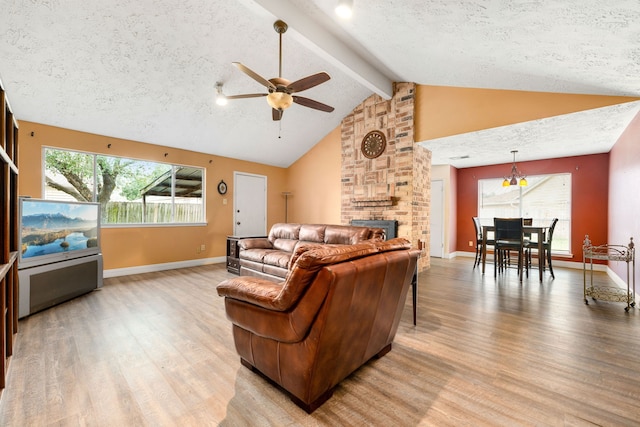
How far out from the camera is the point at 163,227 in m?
5.18

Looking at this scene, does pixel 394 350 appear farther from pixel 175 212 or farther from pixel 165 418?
pixel 175 212

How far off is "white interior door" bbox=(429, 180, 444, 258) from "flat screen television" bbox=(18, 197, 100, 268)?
6.60m

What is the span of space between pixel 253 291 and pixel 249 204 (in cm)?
521

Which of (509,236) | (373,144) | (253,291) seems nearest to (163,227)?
(373,144)

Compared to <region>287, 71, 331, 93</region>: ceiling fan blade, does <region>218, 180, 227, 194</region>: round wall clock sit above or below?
below

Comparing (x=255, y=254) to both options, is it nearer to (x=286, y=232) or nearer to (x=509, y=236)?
(x=286, y=232)

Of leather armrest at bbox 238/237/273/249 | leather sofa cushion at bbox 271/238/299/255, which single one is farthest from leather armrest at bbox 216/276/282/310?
leather armrest at bbox 238/237/273/249

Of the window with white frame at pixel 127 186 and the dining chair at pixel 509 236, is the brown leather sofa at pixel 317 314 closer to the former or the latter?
the dining chair at pixel 509 236

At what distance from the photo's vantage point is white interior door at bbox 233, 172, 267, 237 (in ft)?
20.8

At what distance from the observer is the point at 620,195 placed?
4.05m

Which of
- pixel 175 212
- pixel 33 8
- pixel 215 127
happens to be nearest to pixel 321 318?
pixel 33 8

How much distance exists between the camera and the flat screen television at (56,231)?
2.78 m

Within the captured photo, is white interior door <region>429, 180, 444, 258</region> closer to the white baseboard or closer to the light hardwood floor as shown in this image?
the light hardwood floor

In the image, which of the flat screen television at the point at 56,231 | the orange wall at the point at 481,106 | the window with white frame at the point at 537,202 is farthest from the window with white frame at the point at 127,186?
the window with white frame at the point at 537,202
